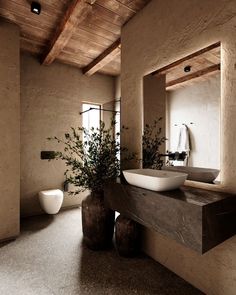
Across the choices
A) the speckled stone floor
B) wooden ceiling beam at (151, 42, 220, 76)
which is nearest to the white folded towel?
wooden ceiling beam at (151, 42, 220, 76)

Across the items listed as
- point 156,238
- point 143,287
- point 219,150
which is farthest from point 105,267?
point 219,150

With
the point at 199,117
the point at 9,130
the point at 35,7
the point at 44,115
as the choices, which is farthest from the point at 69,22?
the point at 199,117

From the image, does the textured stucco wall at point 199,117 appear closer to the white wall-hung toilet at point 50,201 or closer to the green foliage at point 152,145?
the green foliage at point 152,145

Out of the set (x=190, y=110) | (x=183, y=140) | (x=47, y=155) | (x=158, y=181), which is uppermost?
(x=190, y=110)

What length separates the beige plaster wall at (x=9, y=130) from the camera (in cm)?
246

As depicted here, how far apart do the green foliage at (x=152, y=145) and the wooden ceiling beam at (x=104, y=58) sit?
1482mm

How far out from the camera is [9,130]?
252cm

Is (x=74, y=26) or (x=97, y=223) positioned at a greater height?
(x=74, y=26)

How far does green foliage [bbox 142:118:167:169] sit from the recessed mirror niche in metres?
0.05

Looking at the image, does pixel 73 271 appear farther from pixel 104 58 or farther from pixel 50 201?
pixel 104 58

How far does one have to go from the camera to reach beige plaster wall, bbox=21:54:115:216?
10.8 feet

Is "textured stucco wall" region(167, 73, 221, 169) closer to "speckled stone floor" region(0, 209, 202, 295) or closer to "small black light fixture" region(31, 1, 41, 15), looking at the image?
"speckled stone floor" region(0, 209, 202, 295)

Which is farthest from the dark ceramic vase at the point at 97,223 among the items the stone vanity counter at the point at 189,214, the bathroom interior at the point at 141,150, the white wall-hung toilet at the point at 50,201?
the white wall-hung toilet at the point at 50,201

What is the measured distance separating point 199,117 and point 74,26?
1.86m
